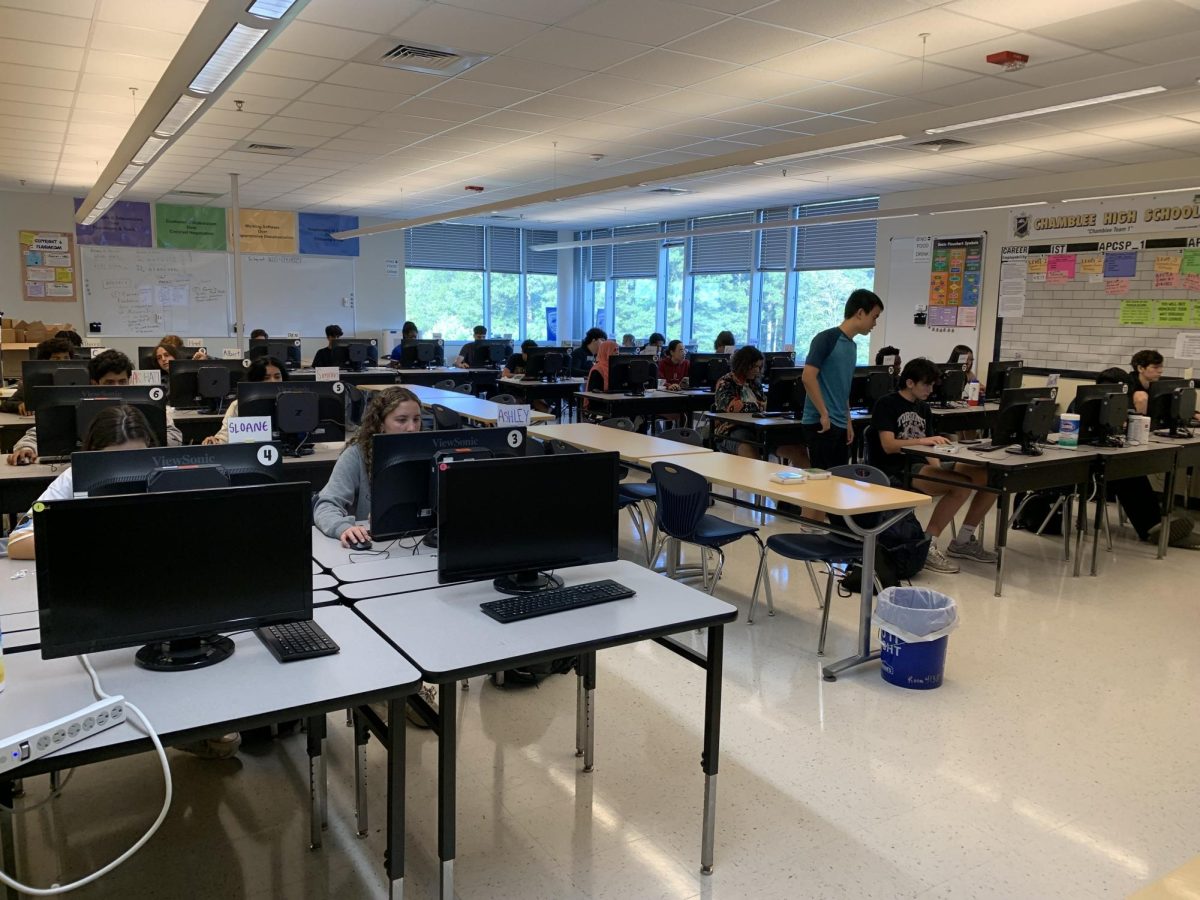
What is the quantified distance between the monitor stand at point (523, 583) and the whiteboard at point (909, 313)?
826cm

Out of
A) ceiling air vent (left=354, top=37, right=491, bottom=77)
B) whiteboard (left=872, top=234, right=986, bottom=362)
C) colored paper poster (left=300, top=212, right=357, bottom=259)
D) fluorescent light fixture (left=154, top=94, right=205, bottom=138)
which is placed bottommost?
whiteboard (left=872, top=234, right=986, bottom=362)

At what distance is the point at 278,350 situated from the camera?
9.65 m

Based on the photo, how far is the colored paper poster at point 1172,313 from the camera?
7.69m

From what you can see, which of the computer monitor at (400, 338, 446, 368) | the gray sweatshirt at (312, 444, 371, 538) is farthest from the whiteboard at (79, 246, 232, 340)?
the gray sweatshirt at (312, 444, 371, 538)

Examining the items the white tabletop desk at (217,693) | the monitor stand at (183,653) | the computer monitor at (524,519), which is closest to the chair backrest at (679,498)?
the computer monitor at (524,519)

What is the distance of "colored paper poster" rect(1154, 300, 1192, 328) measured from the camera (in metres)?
7.69

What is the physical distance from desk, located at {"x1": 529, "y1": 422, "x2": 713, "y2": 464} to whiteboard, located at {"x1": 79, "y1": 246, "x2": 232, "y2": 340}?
8.28 metres

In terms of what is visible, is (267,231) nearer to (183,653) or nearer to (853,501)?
(853,501)

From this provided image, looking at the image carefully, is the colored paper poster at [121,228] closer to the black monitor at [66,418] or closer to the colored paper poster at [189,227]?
the colored paper poster at [189,227]

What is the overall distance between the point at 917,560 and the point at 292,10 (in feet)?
12.3

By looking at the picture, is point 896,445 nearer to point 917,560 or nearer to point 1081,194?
point 917,560

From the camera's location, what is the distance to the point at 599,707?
10.9 feet

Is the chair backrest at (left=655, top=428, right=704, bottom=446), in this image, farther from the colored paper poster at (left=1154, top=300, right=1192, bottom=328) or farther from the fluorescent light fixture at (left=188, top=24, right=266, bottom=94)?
the colored paper poster at (left=1154, top=300, right=1192, bottom=328)

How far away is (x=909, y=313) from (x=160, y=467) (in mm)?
9258
